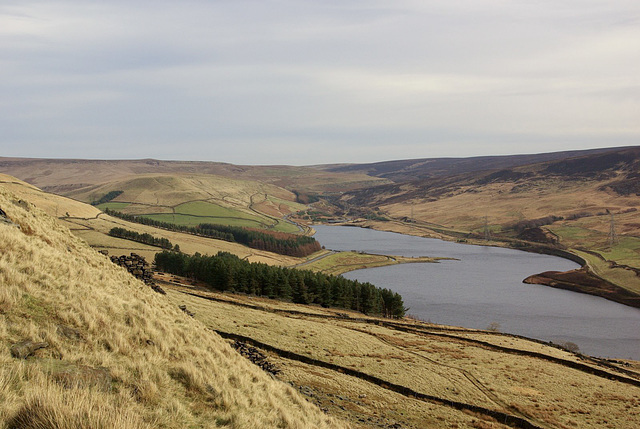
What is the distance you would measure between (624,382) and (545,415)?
52.4 ft

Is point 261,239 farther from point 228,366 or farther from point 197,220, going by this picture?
point 228,366

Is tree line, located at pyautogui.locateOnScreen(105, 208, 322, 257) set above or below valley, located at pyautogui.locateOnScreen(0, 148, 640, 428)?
below

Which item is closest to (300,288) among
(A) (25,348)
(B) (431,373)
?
(B) (431,373)

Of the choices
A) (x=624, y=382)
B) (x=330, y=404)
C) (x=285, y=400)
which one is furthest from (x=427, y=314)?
(x=285, y=400)

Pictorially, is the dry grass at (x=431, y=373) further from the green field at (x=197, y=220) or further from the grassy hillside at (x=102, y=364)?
the green field at (x=197, y=220)

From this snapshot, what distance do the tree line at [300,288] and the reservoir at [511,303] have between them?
11105 mm

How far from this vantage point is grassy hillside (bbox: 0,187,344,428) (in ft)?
26.3

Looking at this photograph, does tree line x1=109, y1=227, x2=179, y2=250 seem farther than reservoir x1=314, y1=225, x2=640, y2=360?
Yes

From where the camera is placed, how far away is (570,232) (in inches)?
6939

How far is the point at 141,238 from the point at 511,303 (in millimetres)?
91837

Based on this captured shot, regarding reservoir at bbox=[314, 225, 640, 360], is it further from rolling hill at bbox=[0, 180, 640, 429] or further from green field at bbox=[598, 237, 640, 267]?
rolling hill at bbox=[0, 180, 640, 429]

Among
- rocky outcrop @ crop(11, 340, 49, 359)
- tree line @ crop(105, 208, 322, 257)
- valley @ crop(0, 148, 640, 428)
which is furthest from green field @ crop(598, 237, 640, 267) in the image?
rocky outcrop @ crop(11, 340, 49, 359)

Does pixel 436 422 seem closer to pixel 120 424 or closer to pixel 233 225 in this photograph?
pixel 120 424

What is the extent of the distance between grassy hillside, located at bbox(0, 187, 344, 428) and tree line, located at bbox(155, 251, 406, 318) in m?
50.1
